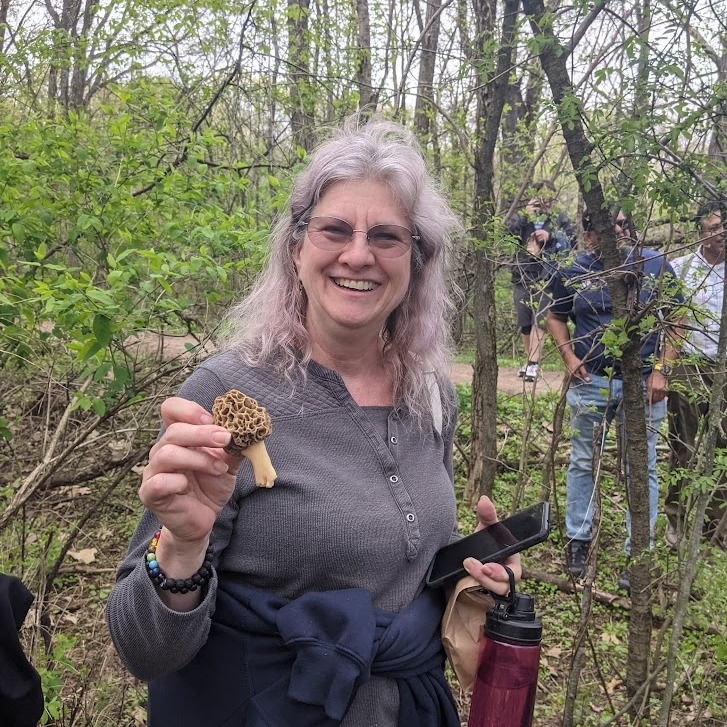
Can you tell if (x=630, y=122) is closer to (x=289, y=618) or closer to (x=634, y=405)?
(x=634, y=405)

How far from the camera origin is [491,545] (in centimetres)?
167

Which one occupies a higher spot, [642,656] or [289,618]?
[289,618]

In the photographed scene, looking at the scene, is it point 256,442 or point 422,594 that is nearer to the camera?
point 256,442

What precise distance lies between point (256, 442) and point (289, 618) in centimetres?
46

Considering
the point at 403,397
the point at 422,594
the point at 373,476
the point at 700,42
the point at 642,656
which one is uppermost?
the point at 700,42

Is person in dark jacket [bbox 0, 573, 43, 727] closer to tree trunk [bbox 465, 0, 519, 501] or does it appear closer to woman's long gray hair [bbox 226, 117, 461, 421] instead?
woman's long gray hair [bbox 226, 117, 461, 421]

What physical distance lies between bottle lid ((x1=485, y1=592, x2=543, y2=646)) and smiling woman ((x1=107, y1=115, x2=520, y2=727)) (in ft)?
0.26

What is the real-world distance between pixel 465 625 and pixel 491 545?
23cm

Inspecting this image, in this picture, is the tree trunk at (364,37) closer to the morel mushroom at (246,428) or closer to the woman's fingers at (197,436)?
the morel mushroom at (246,428)

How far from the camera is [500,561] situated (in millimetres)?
1689

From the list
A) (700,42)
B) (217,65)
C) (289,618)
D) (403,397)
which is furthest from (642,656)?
(217,65)

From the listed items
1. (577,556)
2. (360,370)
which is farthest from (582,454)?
(360,370)

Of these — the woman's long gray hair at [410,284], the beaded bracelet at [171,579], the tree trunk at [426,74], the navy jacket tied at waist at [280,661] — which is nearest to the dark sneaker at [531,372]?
the woman's long gray hair at [410,284]

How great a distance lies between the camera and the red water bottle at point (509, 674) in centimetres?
150
